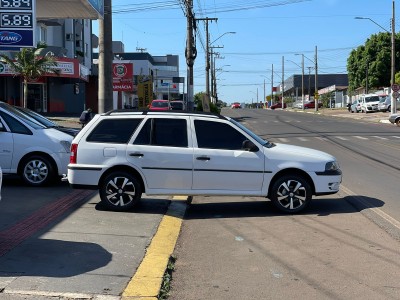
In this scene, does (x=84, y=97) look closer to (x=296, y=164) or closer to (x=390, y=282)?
(x=296, y=164)

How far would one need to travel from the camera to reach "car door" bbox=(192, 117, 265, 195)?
8344mm

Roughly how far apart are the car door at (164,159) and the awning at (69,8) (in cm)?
1262

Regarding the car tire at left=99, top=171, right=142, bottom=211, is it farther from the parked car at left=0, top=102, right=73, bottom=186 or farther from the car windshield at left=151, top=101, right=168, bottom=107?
the car windshield at left=151, top=101, right=168, bottom=107

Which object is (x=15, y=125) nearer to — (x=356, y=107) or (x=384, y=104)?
(x=384, y=104)

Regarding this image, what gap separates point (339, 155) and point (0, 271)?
46.6 feet

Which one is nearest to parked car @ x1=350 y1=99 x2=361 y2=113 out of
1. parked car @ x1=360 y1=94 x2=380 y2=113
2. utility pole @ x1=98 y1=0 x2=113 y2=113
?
parked car @ x1=360 y1=94 x2=380 y2=113

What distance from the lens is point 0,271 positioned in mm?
5297

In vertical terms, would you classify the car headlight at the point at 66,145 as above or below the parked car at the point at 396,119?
below

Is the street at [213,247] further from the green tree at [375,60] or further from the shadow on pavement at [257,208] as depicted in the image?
the green tree at [375,60]

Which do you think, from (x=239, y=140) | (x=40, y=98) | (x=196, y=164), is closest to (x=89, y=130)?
(x=196, y=164)

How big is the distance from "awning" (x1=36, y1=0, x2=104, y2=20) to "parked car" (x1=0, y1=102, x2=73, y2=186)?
32.9ft

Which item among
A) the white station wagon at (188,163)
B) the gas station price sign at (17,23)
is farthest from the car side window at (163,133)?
the gas station price sign at (17,23)

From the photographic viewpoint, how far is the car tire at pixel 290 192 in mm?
8492

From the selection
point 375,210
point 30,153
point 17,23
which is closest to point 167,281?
point 375,210
